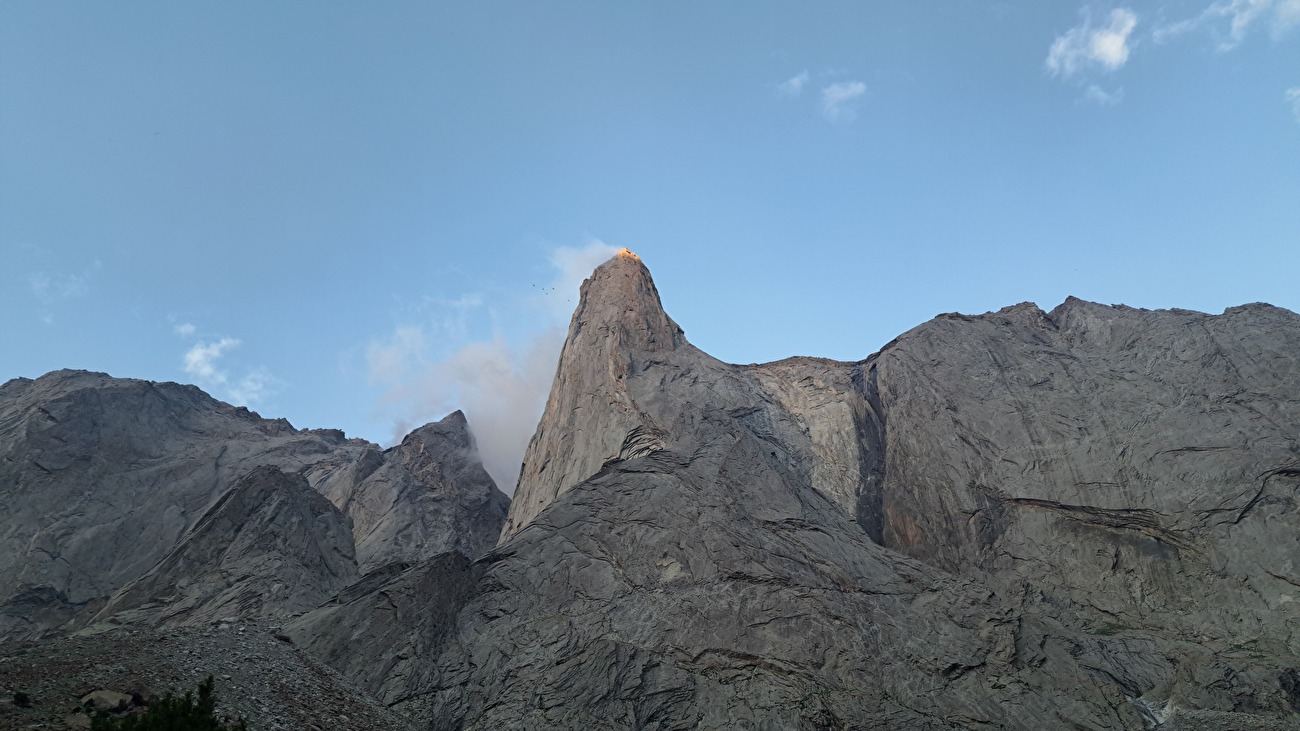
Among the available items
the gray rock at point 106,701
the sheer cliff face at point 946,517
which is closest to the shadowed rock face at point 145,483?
the sheer cliff face at point 946,517

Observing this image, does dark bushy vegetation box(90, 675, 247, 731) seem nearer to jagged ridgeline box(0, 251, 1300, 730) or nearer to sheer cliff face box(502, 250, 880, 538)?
jagged ridgeline box(0, 251, 1300, 730)

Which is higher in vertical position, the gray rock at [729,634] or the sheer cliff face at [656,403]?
the sheer cliff face at [656,403]

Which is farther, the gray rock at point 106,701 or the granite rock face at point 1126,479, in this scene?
the granite rock face at point 1126,479

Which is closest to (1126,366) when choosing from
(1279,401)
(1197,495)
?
(1279,401)

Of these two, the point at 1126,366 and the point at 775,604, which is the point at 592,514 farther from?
the point at 1126,366

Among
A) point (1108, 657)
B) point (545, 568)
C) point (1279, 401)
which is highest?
point (1279, 401)

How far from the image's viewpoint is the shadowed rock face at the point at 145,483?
64.9 meters

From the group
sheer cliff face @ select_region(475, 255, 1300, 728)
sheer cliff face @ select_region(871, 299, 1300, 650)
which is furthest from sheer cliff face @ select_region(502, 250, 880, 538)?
sheer cliff face @ select_region(871, 299, 1300, 650)

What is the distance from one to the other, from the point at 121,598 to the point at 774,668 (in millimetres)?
44400

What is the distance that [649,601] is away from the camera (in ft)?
154

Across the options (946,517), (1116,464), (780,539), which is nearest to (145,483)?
(780,539)

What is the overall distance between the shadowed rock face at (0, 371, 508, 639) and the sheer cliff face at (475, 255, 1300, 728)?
1677 centimetres

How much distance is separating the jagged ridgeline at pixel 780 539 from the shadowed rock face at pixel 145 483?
0.38m

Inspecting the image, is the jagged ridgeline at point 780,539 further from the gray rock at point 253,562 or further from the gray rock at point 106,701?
the gray rock at point 106,701
